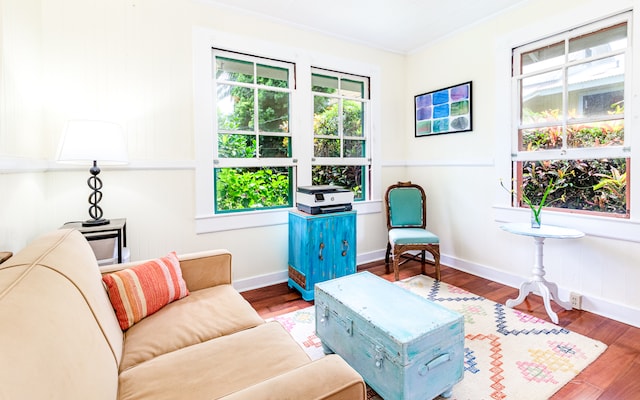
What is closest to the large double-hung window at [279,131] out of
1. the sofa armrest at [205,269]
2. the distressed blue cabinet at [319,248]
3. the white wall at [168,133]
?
the white wall at [168,133]

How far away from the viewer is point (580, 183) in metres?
2.57

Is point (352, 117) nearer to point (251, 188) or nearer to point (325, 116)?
point (325, 116)

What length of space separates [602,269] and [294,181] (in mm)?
2700

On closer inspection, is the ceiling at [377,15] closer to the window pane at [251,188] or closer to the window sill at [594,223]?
the window pane at [251,188]

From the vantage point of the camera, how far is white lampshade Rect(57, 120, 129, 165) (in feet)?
6.24

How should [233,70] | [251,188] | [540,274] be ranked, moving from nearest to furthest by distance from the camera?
[540,274], [233,70], [251,188]

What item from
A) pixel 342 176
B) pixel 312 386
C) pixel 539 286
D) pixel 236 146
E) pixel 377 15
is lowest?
pixel 539 286

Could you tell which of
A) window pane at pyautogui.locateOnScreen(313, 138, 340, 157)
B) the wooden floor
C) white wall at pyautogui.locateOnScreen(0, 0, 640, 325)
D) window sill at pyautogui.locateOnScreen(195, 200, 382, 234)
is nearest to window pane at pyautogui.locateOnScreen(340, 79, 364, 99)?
white wall at pyautogui.locateOnScreen(0, 0, 640, 325)

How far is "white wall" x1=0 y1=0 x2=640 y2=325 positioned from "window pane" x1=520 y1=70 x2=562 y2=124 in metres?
0.21

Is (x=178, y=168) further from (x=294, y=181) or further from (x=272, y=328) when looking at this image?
(x=272, y=328)

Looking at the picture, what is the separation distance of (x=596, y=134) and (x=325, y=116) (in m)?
2.38

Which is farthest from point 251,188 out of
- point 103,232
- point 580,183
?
point 580,183

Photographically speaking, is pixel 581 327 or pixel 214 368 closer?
pixel 214 368

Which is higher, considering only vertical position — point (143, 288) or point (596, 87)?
point (596, 87)
